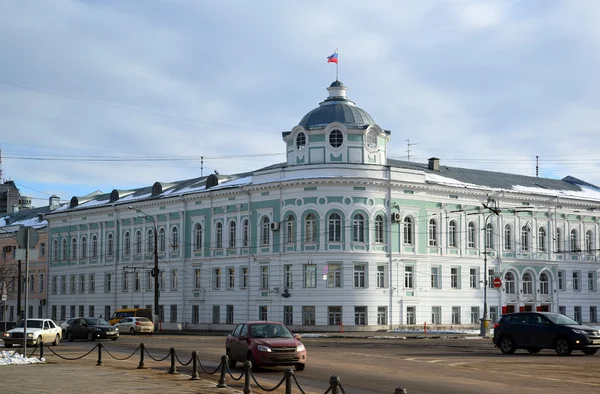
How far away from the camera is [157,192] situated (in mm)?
77250

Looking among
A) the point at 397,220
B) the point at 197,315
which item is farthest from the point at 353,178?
the point at 197,315

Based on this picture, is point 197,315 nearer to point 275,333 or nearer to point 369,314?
point 369,314

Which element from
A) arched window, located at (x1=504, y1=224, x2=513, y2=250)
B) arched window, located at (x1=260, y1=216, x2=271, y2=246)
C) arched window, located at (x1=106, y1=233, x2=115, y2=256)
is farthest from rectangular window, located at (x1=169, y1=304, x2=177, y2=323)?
arched window, located at (x1=504, y1=224, x2=513, y2=250)

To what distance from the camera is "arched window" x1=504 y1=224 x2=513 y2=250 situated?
2800 inches

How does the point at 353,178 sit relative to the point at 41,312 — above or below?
above

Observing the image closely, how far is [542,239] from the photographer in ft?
241

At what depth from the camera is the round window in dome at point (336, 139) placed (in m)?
62.9

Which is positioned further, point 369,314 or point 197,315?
point 197,315

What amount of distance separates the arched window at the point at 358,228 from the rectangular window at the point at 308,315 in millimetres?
5539

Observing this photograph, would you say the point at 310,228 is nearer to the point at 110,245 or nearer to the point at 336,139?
the point at 336,139

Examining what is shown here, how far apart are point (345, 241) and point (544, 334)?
30.6 metres

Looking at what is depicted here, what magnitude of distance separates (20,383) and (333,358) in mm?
12752

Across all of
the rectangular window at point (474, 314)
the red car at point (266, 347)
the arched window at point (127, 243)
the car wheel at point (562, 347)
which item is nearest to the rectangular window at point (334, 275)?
the rectangular window at point (474, 314)

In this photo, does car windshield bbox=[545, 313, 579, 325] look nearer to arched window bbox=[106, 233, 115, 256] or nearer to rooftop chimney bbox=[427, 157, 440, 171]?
rooftop chimney bbox=[427, 157, 440, 171]
